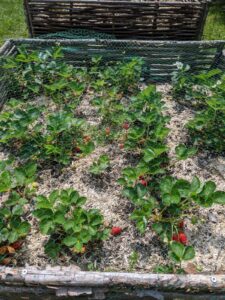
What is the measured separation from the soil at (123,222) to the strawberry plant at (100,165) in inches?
4.0

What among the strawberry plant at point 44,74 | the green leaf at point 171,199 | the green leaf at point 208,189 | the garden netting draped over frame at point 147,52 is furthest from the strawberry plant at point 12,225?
the garden netting draped over frame at point 147,52

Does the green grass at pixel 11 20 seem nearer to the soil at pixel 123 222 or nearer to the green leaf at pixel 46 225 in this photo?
the soil at pixel 123 222

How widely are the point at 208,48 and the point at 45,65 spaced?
1.61 m

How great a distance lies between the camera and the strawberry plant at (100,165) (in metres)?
2.51

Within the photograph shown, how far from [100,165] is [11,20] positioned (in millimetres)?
3463

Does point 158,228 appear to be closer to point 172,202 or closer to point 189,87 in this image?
point 172,202

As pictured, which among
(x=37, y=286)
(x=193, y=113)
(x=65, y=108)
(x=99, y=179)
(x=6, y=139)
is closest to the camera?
(x=37, y=286)

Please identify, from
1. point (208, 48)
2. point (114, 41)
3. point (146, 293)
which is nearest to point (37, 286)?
point (146, 293)

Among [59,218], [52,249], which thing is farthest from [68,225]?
[52,249]

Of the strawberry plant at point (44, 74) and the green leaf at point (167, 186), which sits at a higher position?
the strawberry plant at point (44, 74)

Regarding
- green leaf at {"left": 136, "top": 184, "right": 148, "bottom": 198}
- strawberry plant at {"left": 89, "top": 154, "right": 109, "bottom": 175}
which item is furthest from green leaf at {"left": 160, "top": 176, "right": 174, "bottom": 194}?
strawberry plant at {"left": 89, "top": 154, "right": 109, "bottom": 175}

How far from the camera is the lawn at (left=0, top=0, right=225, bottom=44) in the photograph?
15.5ft

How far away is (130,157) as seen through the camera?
2.77 m

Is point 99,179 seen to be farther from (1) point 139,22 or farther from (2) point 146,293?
(1) point 139,22
